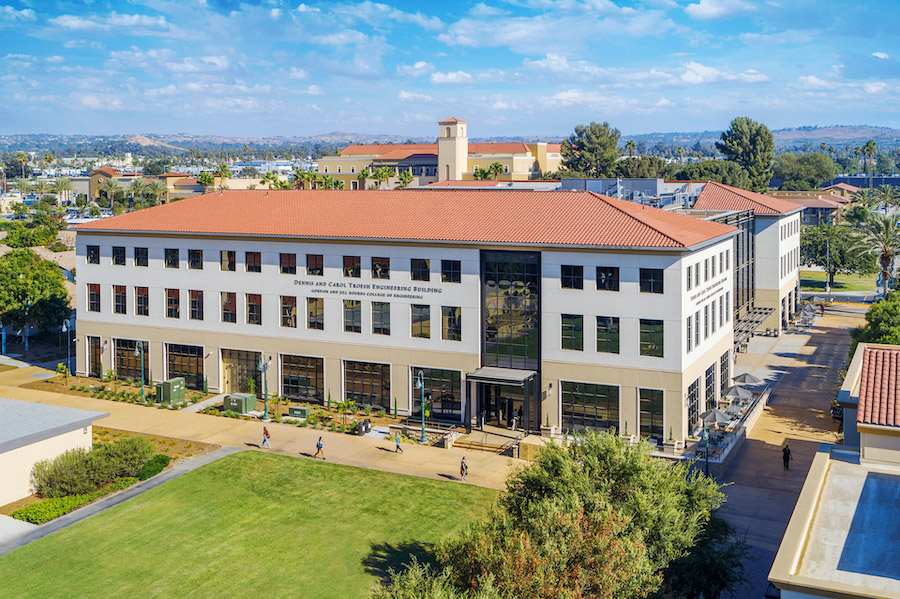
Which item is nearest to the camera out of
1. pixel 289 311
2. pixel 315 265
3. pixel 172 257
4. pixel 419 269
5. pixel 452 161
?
pixel 419 269

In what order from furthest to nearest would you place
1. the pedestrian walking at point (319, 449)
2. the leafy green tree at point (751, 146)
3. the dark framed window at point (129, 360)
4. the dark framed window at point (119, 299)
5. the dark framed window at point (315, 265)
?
1. the leafy green tree at point (751, 146)
2. the dark framed window at point (119, 299)
3. the dark framed window at point (129, 360)
4. the dark framed window at point (315, 265)
5. the pedestrian walking at point (319, 449)

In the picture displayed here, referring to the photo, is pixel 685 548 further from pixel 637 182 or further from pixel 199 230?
pixel 637 182

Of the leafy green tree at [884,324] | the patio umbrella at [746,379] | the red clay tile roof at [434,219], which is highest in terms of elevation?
the red clay tile roof at [434,219]

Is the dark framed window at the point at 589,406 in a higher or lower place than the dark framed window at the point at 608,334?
lower

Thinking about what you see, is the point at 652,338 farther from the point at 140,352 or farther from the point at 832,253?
the point at 832,253

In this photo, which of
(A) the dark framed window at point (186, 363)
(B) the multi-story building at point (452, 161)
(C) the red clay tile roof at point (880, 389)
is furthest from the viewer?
(B) the multi-story building at point (452, 161)

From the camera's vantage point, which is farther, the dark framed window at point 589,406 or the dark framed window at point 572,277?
the dark framed window at point 572,277

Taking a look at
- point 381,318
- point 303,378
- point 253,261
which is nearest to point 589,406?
point 381,318

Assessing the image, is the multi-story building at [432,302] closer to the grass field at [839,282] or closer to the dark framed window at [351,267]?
the dark framed window at [351,267]

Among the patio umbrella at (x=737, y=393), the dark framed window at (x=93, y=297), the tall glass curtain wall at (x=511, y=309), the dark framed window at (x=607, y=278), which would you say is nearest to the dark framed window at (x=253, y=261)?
the dark framed window at (x=93, y=297)
